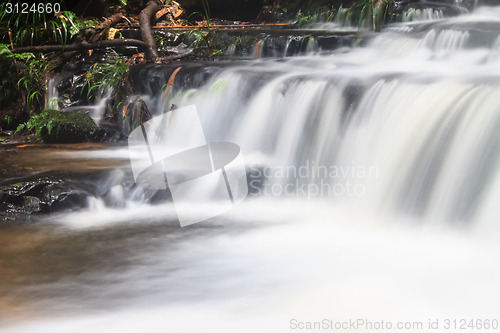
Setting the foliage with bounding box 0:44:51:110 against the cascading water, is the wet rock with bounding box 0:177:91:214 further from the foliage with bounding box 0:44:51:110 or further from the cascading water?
the foliage with bounding box 0:44:51:110

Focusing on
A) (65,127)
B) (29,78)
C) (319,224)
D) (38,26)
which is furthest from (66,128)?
(319,224)

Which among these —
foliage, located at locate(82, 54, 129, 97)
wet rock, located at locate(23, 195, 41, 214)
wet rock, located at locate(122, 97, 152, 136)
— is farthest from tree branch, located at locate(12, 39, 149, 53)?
wet rock, located at locate(23, 195, 41, 214)

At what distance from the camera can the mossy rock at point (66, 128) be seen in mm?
5688

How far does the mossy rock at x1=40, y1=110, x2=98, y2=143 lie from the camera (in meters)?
5.69

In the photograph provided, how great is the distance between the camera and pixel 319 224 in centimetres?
377

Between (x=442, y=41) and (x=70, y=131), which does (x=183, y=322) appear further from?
(x=442, y=41)

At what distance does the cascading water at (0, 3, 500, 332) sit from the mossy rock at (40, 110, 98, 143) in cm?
66

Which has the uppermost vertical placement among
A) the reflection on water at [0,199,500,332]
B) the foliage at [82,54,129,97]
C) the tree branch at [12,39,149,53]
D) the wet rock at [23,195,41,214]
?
the tree branch at [12,39,149,53]

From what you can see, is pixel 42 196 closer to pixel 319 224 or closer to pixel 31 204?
pixel 31 204

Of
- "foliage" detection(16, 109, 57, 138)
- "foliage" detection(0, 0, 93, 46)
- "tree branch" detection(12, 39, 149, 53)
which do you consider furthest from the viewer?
"foliage" detection(0, 0, 93, 46)

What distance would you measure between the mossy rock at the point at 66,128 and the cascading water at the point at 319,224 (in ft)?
2.16

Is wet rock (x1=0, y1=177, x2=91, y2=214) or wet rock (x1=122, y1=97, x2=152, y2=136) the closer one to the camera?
wet rock (x1=0, y1=177, x2=91, y2=214)

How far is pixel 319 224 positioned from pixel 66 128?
310 cm

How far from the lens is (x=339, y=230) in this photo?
3668 millimetres
